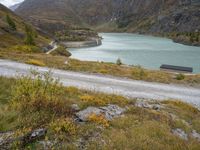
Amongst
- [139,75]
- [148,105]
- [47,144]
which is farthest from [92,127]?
[139,75]

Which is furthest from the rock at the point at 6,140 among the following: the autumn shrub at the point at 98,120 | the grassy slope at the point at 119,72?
the grassy slope at the point at 119,72

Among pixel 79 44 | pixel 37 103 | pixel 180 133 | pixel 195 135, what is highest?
pixel 79 44

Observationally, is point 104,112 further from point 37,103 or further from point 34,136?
point 34,136

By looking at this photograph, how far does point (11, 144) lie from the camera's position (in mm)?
7203

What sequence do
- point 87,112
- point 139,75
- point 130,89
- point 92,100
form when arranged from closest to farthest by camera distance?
point 87,112
point 92,100
point 130,89
point 139,75

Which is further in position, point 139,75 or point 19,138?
point 139,75

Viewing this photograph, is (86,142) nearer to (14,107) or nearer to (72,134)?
(72,134)

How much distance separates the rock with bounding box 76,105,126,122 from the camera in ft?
30.9

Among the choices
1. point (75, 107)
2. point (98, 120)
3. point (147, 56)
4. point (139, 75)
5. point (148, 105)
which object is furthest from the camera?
point (147, 56)

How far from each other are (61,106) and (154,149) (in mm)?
3627

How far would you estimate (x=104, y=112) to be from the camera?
33.3ft

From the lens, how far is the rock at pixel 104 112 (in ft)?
30.9

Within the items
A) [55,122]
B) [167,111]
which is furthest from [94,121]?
[167,111]

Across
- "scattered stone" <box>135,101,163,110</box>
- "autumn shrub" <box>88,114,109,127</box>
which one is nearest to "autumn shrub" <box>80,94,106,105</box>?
"autumn shrub" <box>88,114,109,127</box>
